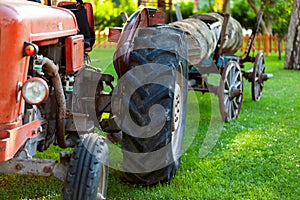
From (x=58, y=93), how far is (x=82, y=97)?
0.91 meters

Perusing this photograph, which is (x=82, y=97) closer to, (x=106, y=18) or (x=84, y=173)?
(x=84, y=173)

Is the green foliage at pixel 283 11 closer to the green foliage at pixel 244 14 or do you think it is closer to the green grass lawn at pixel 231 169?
the green foliage at pixel 244 14

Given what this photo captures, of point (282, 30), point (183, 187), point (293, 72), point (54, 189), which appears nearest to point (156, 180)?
point (183, 187)

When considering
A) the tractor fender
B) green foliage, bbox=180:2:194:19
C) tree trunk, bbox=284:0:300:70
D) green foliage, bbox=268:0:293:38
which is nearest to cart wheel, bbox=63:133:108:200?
the tractor fender

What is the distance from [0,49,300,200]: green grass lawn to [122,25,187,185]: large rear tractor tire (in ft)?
0.71

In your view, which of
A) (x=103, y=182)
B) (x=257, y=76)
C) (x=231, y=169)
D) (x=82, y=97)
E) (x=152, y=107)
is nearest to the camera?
(x=103, y=182)

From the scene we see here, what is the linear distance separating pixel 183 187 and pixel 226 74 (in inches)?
115

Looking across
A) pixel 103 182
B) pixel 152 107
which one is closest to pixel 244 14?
pixel 152 107

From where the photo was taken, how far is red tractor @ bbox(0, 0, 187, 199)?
3111 mm

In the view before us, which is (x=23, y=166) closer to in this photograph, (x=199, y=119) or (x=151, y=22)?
(x=151, y=22)

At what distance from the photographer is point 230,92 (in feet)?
23.9

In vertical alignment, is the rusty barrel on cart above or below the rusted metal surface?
above

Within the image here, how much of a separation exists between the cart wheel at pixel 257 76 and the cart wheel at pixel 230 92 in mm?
968

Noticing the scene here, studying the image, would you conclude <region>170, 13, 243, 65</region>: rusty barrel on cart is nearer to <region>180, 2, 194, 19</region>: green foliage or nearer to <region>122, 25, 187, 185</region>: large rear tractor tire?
<region>122, 25, 187, 185</region>: large rear tractor tire
